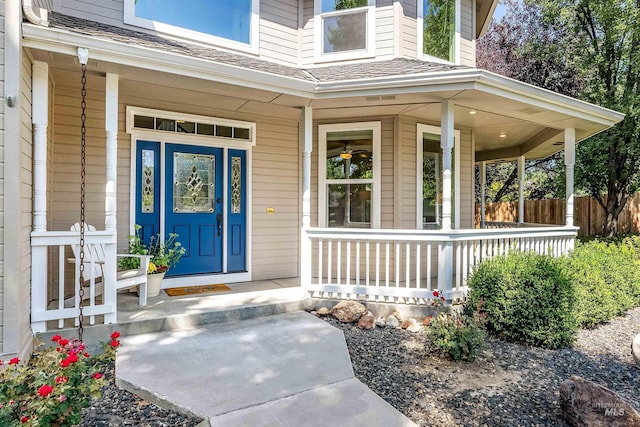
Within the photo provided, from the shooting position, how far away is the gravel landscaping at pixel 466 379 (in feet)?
8.39

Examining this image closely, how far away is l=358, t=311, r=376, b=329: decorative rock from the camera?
4.42 metres

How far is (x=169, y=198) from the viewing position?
207 inches

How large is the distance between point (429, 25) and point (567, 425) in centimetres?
593

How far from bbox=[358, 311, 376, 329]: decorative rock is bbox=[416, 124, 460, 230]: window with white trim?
211 cm

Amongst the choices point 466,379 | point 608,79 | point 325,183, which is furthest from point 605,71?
point 466,379

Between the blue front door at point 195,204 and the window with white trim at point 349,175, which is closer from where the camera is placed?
the blue front door at point 195,204

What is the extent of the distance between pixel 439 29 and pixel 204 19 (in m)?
3.82

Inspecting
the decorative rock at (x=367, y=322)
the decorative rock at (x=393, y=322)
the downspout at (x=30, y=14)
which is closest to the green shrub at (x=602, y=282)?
the decorative rock at (x=393, y=322)

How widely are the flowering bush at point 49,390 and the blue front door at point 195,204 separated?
324 centimetres

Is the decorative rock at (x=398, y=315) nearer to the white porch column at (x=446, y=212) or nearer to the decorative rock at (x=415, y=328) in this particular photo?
the decorative rock at (x=415, y=328)

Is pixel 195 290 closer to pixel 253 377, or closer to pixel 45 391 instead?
pixel 253 377

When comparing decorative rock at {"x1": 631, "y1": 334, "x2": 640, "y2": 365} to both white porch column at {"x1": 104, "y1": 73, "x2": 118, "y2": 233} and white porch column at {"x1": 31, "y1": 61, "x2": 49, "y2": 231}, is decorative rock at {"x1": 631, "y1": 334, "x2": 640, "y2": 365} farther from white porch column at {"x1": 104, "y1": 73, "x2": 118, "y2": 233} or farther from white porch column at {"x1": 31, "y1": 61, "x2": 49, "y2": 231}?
white porch column at {"x1": 31, "y1": 61, "x2": 49, "y2": 231}

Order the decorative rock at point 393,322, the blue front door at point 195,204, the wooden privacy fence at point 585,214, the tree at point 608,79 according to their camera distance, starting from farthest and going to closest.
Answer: the wooden privacy fence at point 585,214 < the tree at point 608,79 < the blue front door at point 195,204 < the decorative rock at point 393,322

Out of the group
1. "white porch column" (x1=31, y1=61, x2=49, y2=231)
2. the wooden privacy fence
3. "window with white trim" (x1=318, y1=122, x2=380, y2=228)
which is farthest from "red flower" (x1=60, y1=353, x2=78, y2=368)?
the wooden privacy fence
